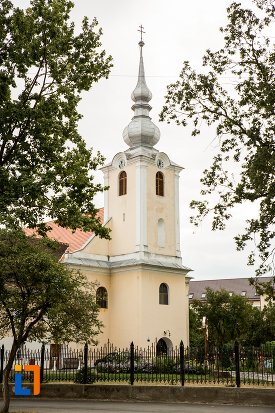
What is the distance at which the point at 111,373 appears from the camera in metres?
22.5

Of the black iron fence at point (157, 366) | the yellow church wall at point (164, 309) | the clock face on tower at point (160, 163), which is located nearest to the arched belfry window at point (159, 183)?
the clock face on tower at point (160, 163)

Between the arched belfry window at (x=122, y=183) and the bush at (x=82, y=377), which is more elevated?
the arched belfry window at (x=122, y=183)

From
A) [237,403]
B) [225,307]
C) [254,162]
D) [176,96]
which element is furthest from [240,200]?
[225,307]

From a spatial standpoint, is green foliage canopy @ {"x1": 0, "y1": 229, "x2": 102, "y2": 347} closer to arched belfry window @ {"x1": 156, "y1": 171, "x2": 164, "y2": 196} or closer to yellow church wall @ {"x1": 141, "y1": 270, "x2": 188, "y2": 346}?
yellow church wall @ {"x1": 141, "y1": 270, "x2": 188, "y2": 346}

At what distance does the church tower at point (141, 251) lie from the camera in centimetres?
4497

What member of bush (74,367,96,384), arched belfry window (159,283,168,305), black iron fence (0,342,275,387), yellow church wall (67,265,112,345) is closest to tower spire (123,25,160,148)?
yellow church wall (67,265,112,345)

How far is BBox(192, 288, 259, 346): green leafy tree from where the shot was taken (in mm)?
55094

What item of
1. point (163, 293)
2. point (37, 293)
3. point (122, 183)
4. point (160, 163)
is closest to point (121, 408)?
point (37, 293)

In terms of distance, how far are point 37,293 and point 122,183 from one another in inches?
1294

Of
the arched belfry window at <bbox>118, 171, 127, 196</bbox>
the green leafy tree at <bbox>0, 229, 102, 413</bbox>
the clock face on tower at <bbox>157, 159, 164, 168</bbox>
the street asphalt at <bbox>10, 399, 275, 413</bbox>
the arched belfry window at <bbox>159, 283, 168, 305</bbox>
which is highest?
the clock face on tower at <bbox>157, 159, 164, 168</bbox>

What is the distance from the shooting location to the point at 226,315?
181ft

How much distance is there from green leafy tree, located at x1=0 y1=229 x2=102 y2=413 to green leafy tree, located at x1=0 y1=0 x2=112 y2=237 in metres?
0.89

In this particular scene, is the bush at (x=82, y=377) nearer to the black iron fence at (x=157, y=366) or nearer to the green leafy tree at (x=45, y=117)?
the black iron fence at (x=157, y=366)

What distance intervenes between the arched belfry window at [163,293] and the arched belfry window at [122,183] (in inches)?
318
